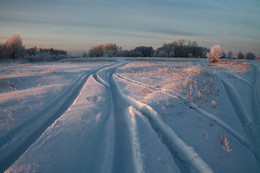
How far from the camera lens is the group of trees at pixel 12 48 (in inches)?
1419

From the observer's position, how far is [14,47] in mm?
36906

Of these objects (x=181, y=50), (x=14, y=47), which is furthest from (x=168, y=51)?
(x=14, y=47)

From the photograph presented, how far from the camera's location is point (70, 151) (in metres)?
3.00

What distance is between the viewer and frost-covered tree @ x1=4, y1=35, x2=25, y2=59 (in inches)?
1429

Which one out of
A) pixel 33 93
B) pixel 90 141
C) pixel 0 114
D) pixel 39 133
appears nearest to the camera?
pixel 90 141

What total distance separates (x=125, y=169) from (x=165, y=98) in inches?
150

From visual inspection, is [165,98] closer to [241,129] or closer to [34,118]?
[241,129]

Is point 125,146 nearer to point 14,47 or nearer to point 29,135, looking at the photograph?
point 29,135

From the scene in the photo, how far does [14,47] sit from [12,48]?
1.82ft

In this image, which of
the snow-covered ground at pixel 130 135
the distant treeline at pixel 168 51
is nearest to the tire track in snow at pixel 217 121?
the snow-covered ground at pixel 130 135

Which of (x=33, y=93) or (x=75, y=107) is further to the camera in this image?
(x=33, y=93)

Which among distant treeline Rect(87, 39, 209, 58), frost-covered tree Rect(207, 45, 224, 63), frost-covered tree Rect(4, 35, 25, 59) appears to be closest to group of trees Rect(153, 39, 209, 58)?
distant treeline Rect(87, 39, 209, 58)

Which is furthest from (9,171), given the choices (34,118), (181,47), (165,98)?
(181,47)

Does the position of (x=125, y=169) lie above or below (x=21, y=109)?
below
